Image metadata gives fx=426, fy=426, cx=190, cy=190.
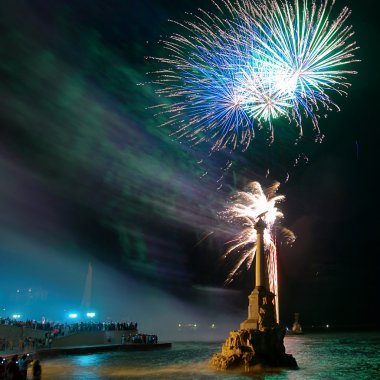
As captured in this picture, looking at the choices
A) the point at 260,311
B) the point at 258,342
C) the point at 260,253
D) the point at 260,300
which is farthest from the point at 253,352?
the point at 260,253

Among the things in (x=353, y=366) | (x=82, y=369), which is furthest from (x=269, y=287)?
(x=82, y=369)

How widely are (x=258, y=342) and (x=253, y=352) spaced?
0.84m

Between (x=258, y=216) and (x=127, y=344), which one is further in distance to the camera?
(x=127, y=344)

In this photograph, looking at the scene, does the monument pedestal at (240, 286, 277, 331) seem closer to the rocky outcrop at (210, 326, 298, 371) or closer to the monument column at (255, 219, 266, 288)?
the monument column at (255, 219, 266, 288)

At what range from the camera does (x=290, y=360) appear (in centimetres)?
2944

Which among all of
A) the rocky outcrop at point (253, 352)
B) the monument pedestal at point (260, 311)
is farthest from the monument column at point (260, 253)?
the rocky outcrop at point (253, 352)

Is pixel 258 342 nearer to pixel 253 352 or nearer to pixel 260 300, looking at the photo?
pixel 253 352

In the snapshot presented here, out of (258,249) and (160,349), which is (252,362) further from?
(160,349)

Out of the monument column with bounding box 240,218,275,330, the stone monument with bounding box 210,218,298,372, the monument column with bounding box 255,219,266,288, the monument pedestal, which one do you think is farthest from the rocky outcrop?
the monument column with bounding box 255,219,266,288

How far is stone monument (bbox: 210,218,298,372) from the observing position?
89.9 ft

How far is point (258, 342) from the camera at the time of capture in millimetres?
28219

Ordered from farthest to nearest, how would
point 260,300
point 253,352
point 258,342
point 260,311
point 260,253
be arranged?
point 260,253, point 260,300, point 260,311, point 258,342, point 253,352

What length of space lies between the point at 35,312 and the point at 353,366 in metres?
110

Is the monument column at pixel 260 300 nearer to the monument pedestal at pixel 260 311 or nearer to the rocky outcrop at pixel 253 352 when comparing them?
the monument pedestal at pixel 260 311
